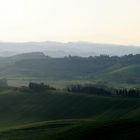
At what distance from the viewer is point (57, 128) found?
124m

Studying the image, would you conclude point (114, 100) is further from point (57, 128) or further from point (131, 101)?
point (57, 128)

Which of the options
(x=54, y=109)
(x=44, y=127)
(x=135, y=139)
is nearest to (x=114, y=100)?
(x=54, y=109)

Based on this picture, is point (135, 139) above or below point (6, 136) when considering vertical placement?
above

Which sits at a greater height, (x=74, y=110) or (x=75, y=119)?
(x=75, y=119)

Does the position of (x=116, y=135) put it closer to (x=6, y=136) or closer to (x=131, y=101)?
(x=6, y=136)

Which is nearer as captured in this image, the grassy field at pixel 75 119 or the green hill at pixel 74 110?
the grassy field at pixel 75 119

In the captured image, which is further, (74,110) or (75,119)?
(74,110)

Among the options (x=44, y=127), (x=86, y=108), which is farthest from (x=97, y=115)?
(x=44, y=127)

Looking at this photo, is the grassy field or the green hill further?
the green hill

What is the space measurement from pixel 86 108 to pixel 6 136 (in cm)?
6603

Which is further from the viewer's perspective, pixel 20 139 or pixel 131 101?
pixel 131 101

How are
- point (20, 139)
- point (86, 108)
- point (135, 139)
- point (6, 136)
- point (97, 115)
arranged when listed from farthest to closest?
point (86, 108), point (97, 115), point (6, 136), point (20, 139), point (135, 139)

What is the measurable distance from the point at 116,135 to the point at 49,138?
63.7 feet

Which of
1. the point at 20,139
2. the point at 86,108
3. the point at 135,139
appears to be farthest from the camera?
the point at 86,108
